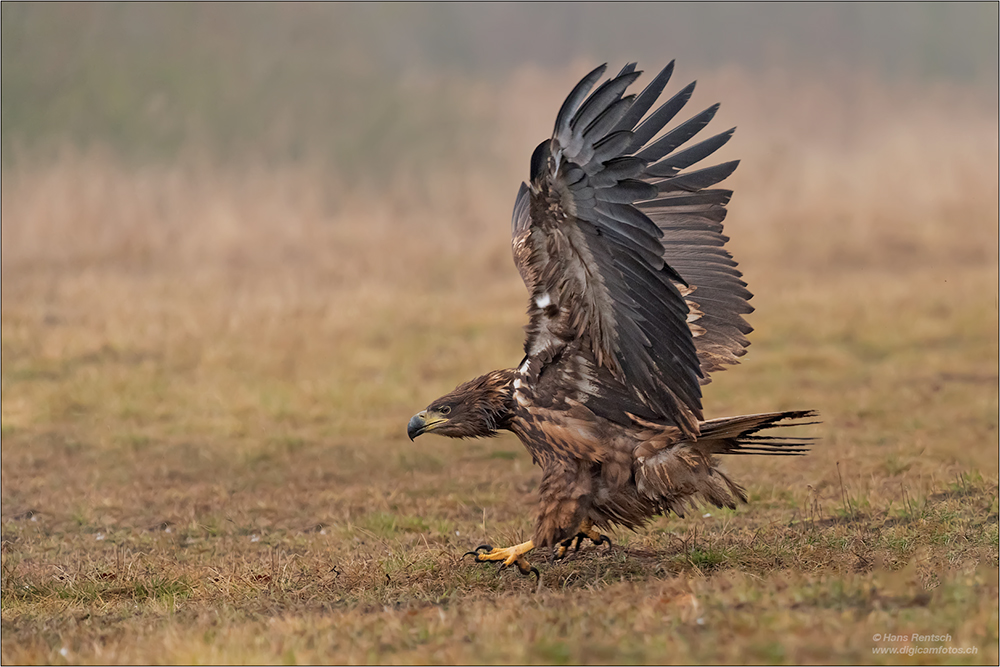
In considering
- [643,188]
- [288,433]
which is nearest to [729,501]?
[643,188]

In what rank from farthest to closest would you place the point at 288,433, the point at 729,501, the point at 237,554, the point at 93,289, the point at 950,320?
the point at 93,289, the point at 950,320, the point at 288,433, the point at 237,554, the point at 729,501

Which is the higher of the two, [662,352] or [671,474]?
[662,352]

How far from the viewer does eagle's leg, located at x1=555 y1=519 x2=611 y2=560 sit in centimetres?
605

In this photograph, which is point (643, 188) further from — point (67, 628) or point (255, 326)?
point (255, 326)

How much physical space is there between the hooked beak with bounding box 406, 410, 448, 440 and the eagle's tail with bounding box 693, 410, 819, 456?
5.24ft

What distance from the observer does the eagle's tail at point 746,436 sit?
583 cm

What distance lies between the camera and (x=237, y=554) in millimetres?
7520

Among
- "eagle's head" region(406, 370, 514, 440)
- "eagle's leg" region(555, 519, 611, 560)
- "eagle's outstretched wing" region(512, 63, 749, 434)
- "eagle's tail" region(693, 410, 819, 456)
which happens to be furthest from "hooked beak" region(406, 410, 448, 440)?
"eagle's tail" region(693, 410, 819, 456)

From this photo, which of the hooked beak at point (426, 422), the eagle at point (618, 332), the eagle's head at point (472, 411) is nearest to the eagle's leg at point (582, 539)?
the eagle at point (618, 332)

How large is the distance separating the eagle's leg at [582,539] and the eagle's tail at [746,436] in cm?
80

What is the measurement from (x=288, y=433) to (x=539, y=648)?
8093 millimetres

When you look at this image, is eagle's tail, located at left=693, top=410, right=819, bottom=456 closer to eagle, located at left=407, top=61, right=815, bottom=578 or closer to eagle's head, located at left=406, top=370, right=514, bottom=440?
eagle, located at left=407, top=61, right=815, bottom=578

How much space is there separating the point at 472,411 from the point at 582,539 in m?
1.02

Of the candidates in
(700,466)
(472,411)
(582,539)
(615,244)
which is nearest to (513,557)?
(582,539)
